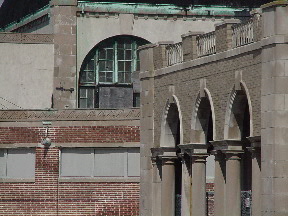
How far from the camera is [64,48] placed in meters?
61.3

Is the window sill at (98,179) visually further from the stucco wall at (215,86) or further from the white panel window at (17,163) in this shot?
the stucco wall at (215,86)

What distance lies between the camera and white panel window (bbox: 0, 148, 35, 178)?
174 feet

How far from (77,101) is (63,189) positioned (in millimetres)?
9378

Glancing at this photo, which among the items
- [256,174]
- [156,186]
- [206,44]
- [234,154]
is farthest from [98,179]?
[256,174]

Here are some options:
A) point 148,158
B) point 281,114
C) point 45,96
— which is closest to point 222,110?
point 281,114

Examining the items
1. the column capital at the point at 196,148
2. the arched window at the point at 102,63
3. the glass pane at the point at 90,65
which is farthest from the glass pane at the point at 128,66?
the column capital at the point at 196,148

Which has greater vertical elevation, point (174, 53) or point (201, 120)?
point (174, 53)

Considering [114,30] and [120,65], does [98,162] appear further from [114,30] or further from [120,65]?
[114,30]

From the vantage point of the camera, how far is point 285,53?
34062 millimetres

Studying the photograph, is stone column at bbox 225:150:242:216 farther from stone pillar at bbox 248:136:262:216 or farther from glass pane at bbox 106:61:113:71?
glass pane at bbox 106:61:113:71

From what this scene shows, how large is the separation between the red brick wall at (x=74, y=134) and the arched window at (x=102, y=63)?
9079 millimetres

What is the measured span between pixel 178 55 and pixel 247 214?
6352 mm

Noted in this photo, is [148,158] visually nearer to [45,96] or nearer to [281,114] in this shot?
[281,114]

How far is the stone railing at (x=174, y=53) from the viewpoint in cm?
4259
